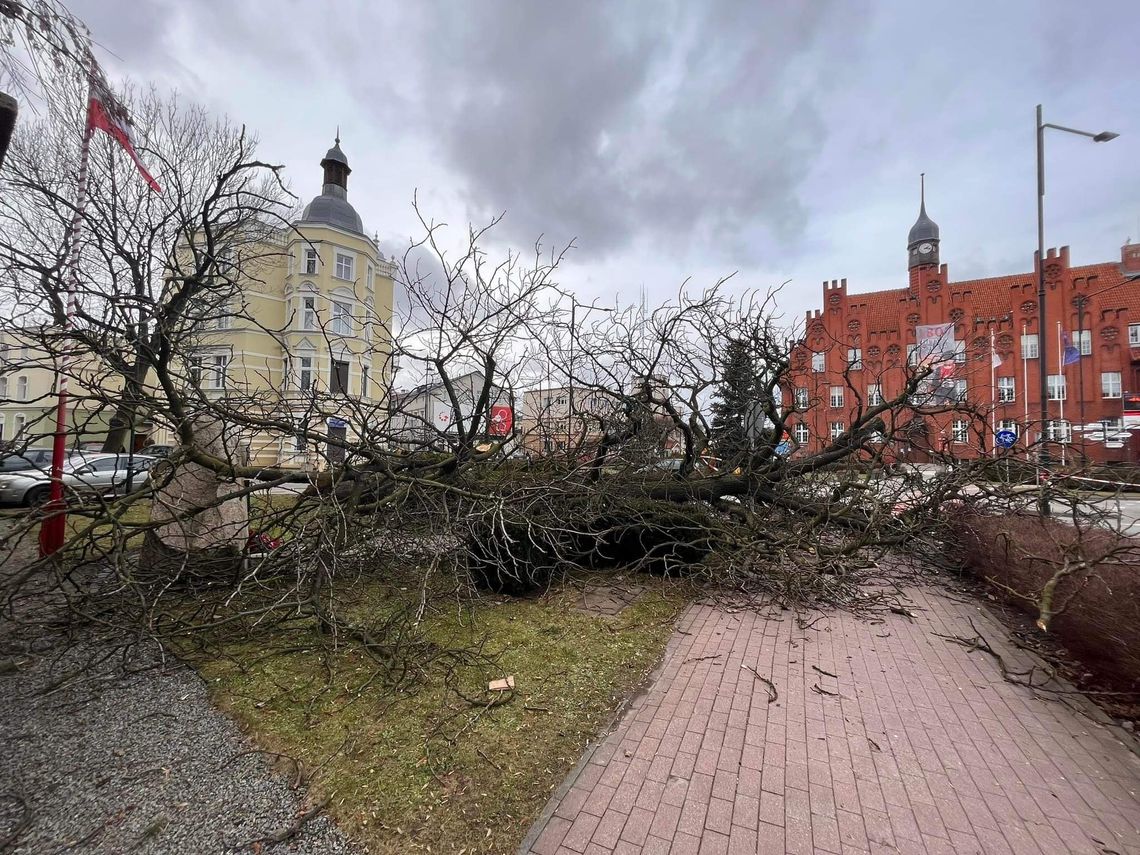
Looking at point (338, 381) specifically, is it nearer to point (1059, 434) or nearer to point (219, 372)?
point (219, 372)

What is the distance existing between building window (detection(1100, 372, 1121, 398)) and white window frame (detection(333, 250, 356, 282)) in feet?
171

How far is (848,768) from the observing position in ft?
8.37

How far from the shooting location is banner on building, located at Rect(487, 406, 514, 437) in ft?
20.4

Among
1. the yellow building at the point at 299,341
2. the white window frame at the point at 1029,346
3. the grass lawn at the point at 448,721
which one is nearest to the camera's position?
the grass lawn at the point at 448,721

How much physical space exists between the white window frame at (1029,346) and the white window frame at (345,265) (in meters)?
48.3

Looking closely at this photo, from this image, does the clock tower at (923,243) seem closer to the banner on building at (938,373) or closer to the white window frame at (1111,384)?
the white window frame at (1111,384)

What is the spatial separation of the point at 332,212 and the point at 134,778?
1268 inches

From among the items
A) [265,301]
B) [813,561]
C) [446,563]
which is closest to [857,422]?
[813,561]

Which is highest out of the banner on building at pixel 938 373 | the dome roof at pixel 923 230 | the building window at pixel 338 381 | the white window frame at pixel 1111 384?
the dome roof at pixel 923 230

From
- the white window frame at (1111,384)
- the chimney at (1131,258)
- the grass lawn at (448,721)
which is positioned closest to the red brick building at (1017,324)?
the white window frame at (1111,384)

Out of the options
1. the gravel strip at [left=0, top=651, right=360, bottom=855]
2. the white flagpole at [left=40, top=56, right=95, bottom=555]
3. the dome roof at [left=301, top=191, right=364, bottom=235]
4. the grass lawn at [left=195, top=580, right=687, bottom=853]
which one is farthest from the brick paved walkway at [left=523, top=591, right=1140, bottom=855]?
the dome roof at [left=301, top=191, right=364, bottom=235]

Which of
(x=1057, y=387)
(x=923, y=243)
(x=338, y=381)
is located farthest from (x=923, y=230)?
(x=338, y=381)

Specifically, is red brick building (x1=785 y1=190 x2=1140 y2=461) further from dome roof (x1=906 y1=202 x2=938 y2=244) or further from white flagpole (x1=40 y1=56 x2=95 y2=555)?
white flagpole (x1=40 y1=56 x2=95 y2=555)

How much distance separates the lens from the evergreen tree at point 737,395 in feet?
25.6
